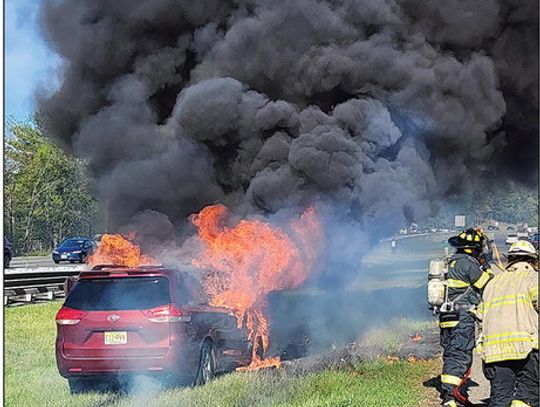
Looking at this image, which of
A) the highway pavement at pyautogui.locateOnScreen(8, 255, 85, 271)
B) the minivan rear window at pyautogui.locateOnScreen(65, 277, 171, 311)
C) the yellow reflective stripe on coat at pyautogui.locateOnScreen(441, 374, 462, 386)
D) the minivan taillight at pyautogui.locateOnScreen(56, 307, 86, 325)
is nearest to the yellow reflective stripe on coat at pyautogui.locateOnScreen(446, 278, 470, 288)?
the yellow reflective stripe on coat at pyautogui.locateOnScreen(441, 374, 462, 386)

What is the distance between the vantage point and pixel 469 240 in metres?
6.77

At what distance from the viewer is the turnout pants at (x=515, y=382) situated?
5.33m

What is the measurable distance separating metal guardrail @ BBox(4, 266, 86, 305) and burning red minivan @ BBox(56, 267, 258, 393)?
6.97 metres

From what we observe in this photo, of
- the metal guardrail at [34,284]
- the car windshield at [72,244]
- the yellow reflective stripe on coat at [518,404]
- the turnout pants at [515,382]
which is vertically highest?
the car windshield at [72,244]

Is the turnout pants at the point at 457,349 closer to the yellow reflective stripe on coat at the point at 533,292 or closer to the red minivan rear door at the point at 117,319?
the yellow reflective stripe on coat at the point at 533,292

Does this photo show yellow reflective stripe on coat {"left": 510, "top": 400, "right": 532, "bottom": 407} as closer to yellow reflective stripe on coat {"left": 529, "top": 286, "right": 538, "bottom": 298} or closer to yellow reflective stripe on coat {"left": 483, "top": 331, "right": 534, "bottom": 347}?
yellow reflective stripe on coat {"left": 483, "top": 331, "right": 534, "bottom": 347}

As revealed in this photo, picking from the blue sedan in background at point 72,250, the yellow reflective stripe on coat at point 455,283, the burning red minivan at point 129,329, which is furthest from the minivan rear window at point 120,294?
the blue sedan in background at point 72,250

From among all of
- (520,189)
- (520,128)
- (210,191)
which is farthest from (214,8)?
(520,189)

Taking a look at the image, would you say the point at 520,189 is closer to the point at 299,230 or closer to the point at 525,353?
the point at 299,230

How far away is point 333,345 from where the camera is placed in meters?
A: 10.1

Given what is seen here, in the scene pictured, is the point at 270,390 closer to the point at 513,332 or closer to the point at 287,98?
the point at 513,332

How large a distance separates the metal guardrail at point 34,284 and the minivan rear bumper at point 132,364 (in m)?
6.94

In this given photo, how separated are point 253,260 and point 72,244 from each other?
38.7ft

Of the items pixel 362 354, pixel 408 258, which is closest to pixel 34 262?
pixel 362 354
